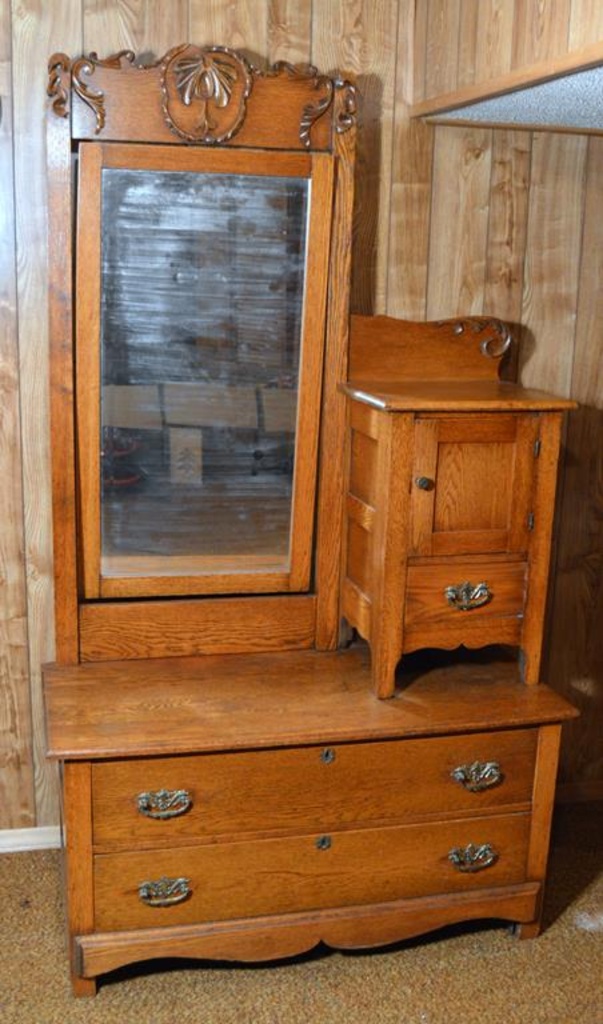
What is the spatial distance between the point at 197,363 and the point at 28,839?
1.25 meters

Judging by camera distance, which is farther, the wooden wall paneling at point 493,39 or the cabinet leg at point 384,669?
the cabinet leg at point 384,669

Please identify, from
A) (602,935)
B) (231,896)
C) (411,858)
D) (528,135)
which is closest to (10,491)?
(231,896)

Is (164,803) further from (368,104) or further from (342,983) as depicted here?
(368,104)

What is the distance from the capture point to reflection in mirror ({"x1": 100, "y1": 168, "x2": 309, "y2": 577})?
2406 mm

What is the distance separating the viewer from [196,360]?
2.47 metres

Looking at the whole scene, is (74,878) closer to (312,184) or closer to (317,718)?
(317,718)

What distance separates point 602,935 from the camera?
101 inches

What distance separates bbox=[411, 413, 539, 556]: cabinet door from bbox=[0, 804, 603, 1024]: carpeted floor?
876 millimetres

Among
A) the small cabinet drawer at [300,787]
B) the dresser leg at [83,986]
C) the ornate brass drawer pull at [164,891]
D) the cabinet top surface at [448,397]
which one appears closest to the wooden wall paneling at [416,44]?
the cabinet top surface at [448,397]

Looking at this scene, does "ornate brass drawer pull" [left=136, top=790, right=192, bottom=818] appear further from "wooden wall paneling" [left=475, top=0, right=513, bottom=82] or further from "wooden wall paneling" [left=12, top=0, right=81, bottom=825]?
"wooden wall paneling" [left=475, top=0, right=513, bottom=82]

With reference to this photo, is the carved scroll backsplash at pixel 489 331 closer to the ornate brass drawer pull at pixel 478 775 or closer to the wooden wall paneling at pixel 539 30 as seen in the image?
the wooden wall paneling at pixel 539 30

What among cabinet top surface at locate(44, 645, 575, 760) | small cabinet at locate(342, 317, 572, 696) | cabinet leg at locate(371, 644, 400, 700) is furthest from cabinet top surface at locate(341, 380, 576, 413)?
cabinet top surface at locate(44, 645, 575, 760)

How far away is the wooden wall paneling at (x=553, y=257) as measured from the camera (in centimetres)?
277

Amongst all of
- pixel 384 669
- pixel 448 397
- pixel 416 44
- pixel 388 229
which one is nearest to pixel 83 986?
pixel 384 669
